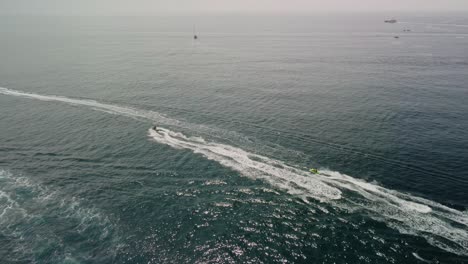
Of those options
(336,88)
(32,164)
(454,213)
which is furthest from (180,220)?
(336,88)

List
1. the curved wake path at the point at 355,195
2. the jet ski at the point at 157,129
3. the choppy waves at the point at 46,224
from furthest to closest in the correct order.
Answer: the jet ski at the point at 157,129 < the curved wake path at the point at 355,195 < the choppy waves at the point at 46,224

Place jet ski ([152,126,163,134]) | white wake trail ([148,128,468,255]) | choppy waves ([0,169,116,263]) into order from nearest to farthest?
choppy waves ([0,169,116,263]) < white wake trail ([148,128,468,255]) < jet ski ([152,126,163,134])

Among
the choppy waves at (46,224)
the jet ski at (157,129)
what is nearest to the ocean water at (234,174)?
the choppy waves at (46,224)

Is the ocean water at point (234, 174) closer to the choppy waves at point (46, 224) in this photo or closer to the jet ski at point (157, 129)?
the choppy waves at point (46, 224)

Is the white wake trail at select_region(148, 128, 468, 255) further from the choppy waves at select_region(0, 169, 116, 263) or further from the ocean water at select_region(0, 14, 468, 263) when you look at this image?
the choppy waves at select_region(0, 169, 116, 263)

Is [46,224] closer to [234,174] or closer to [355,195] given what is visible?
[234,174]

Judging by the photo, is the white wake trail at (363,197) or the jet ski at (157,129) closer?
the white wake trail at (363,197)

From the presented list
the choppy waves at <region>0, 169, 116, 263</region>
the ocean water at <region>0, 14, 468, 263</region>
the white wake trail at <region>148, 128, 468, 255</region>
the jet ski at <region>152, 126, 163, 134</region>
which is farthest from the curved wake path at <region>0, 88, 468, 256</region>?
the choppy waves at <region>0, 169, 116, 263</region>

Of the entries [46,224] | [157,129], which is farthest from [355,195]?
[46,224]
